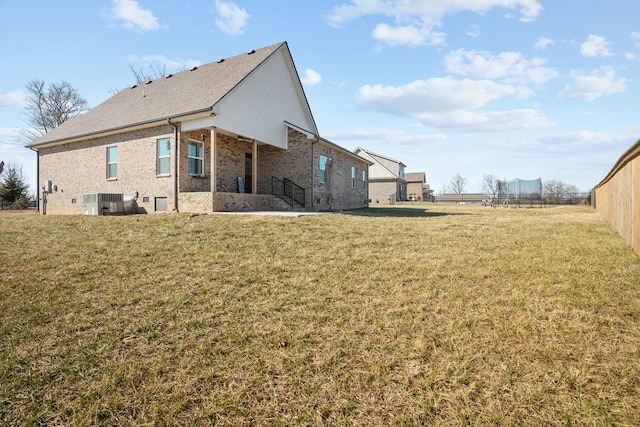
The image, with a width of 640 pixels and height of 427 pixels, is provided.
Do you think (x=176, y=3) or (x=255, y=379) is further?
(x=176, y=3)

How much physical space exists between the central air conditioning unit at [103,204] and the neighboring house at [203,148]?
8 cm

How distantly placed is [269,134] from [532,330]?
530 inches

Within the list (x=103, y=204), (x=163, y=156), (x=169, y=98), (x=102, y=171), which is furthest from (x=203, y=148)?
(x=102, y=171)

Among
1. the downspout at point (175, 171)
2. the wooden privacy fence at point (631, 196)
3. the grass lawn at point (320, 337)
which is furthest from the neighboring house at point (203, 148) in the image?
the wooden privacy fence at point (631, 196)

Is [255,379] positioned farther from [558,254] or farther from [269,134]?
[269,134]

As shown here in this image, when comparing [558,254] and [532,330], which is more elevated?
[558,254]

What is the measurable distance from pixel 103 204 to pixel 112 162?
2.74 meters

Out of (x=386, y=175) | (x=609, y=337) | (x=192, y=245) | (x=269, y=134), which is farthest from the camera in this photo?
(x=386, y=175)

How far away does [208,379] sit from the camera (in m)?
2.73

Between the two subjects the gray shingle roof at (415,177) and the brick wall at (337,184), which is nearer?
the brick wall at (337,184)

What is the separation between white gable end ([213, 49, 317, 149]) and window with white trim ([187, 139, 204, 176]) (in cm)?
172

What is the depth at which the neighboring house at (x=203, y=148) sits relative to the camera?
1247cm

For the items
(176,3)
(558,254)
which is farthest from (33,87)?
(558,254)

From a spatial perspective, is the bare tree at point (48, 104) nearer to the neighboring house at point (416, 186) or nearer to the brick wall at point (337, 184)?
the brick wall at point (337, 184)
